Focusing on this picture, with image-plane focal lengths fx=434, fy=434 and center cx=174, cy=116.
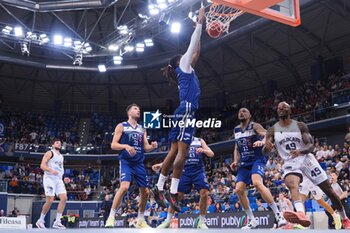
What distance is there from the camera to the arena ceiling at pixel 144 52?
22906mm

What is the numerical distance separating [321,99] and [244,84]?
8.42 meters

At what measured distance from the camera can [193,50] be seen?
6262mm

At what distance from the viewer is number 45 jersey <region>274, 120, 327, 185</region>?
261 inches

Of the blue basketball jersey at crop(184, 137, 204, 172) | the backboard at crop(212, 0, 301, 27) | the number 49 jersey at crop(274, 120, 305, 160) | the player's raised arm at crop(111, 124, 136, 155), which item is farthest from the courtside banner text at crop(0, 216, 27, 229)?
the backboard at crop(212, 0, 301, 27)

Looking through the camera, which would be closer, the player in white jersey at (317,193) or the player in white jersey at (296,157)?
the player in white jersey at (296,157)

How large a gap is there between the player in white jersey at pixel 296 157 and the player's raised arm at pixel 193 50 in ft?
5.55

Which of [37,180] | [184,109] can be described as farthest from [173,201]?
[37,180]

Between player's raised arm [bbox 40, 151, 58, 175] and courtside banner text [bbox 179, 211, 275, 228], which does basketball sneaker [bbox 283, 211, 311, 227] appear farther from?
player's raised arm [bbox 40, 151, 58, 175]

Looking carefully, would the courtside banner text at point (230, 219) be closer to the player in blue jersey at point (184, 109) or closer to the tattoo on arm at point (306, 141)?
the tattoo on arm at point (306, 141)

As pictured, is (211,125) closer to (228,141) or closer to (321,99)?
(228,141)

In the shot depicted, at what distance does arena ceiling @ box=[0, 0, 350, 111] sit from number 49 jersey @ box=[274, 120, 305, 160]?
44.3 ft

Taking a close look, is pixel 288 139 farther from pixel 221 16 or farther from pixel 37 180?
pixel 37 180

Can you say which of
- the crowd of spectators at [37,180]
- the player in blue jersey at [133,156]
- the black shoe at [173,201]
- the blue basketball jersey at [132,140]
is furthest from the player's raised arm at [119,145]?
the crowd of spectators at [37,180]

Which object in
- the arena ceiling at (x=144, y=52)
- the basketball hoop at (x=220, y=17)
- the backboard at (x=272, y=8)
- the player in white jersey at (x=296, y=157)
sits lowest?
the player in white jersey at (x=296, y=157)
